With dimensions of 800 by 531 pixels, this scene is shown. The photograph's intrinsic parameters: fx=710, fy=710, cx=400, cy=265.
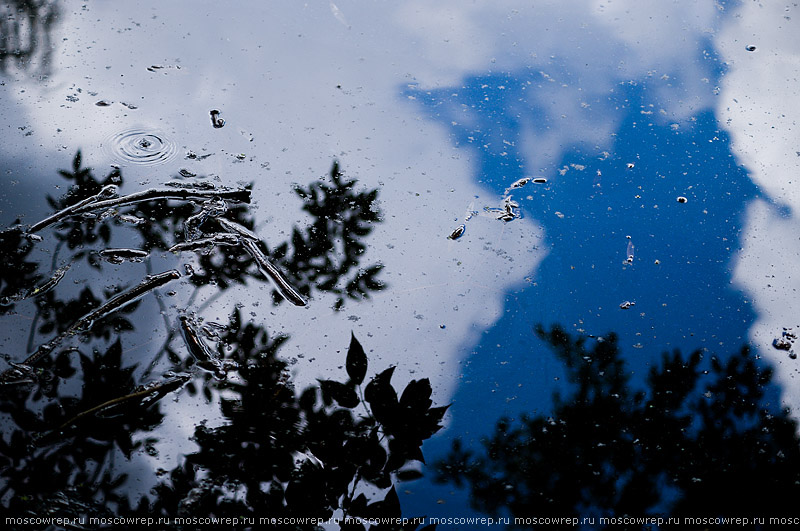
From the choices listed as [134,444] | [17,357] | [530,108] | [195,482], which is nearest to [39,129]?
[17,357]

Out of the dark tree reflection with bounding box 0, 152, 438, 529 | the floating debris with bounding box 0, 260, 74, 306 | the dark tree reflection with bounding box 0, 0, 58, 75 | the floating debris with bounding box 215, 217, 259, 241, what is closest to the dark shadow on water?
the dark tree reflection with bounding box 0, 152, 438, 529

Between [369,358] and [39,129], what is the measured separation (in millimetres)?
→ 1091

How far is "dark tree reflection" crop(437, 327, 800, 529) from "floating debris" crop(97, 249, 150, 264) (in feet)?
2.55

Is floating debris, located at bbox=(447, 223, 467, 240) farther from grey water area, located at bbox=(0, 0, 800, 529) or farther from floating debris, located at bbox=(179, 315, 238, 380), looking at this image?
floating debris, located at bbox=(179, 315, 238, 380)

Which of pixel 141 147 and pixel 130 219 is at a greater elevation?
pixel 141 147

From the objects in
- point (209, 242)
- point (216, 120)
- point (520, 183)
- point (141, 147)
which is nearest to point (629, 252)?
point (520, 183)

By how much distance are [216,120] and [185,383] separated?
2.68ft

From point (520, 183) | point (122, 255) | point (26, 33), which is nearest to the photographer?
point (122, 255)

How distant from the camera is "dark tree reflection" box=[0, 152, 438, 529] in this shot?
46.7 inches

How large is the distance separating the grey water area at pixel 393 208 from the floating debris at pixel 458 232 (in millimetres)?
12

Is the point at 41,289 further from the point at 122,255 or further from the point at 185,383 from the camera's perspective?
the point at 185,383

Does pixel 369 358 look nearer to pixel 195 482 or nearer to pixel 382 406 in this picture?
pixel 382 406

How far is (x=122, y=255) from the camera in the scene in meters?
1.52

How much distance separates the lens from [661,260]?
1629 mm
